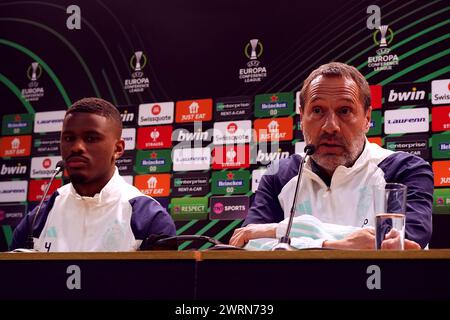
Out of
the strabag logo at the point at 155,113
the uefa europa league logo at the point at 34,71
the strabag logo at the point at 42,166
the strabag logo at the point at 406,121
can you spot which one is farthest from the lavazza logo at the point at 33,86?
the strabag logo at the point at 406,121

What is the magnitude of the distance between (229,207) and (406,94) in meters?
1.24

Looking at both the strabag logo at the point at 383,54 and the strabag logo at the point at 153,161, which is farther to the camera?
the strabag logo at the point at 153,161

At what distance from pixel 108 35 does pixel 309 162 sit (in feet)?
8.63

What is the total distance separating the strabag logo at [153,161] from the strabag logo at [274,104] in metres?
0.65

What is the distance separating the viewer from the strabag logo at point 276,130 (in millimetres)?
4598

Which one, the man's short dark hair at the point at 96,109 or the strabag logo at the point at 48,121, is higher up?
the strabag logo at the point at 48,121

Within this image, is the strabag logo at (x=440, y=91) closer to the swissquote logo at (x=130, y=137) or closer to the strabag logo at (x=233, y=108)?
the strabag logo at (x=233, y=108)

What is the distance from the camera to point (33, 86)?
5.32 metres

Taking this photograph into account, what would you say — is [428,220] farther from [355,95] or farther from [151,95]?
[151,95]

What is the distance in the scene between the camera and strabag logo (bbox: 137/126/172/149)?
4.88 meters

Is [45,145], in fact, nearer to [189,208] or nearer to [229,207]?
[189,208]

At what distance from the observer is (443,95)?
167 inches

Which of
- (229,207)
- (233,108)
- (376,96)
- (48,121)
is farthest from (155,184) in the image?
(376,96)
